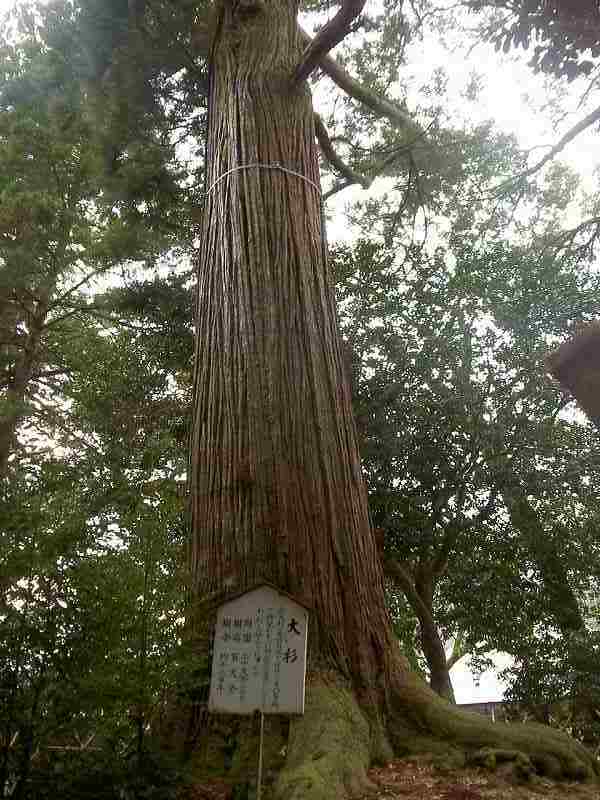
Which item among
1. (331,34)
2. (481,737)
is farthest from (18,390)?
(481,737)

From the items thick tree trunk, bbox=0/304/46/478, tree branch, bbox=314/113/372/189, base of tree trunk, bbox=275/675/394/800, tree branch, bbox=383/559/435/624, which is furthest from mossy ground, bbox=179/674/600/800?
thick tree trunk, bbox=0/304/46/478

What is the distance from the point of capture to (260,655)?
223 centimetres

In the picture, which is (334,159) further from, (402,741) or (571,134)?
(402,741)

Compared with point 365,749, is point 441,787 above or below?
below

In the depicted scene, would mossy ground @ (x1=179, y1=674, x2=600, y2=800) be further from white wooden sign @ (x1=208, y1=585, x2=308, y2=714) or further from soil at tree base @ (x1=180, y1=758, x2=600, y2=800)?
white wooden sign @ (x1=208, y1=585, x2=308, y2=714)

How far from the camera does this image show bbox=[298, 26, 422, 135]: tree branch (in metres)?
6.34

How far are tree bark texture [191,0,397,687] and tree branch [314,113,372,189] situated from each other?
1691 mm

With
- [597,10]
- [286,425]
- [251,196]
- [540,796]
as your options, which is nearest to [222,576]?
[286,425]

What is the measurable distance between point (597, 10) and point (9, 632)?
3373mm

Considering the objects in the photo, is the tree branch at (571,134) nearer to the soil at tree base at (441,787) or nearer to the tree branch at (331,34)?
the tree branch at (331,34)

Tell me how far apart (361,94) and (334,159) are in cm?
71

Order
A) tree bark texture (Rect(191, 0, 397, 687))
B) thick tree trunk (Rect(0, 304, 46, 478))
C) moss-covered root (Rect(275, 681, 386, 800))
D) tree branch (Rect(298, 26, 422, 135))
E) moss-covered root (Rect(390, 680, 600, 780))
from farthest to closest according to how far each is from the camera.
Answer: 1. thick tree trunk (Rect(0, 304, 46, 478))
2. tree branch (Rect(298, 26, 422, 135))
3. tree bark texture (Rect(191, 0, 397, 687))
4. moss-covered root (Rect(390, 680, 600, 780))
5. moss-covered root (Rect(275, 681, 386, 800))

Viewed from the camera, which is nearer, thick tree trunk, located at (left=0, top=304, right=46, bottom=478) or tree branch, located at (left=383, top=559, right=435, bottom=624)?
tree branch, located at (left=383, top=559, right=435, bottom=624)

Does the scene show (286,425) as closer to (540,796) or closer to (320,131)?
(540,796)
